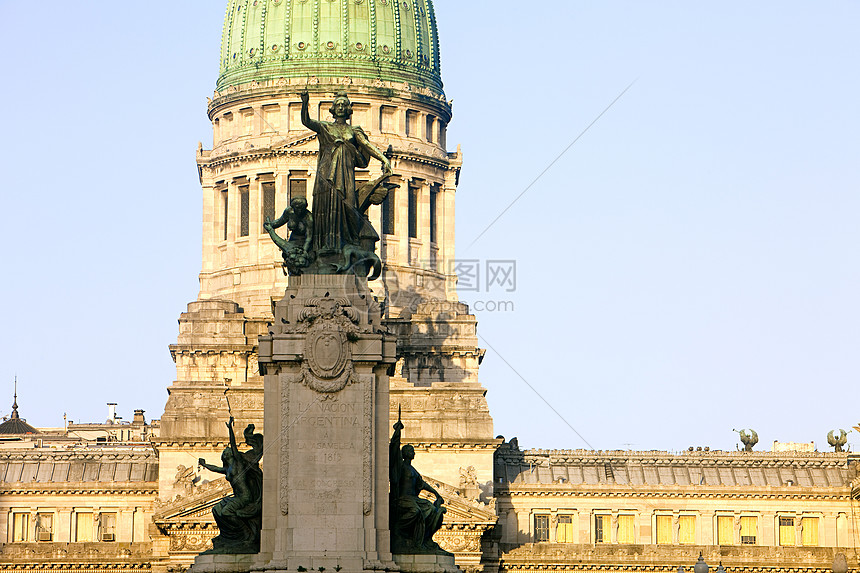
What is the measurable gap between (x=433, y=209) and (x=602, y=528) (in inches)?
1093

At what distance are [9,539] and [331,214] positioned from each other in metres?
82.8

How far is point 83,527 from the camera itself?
538 feet

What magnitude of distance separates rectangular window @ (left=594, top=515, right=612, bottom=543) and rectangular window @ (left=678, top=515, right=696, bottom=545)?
480cm

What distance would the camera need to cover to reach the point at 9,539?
163m

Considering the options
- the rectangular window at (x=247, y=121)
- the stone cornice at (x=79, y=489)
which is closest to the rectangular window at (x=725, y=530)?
the stone cornice at (x=79, y=489)

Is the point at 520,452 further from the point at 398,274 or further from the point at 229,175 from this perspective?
the point at 229,175

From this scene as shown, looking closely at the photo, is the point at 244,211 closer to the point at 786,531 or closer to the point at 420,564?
the point at 786,531

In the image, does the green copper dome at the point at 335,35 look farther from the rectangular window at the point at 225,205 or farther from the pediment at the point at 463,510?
the pediment at the point at 463,510

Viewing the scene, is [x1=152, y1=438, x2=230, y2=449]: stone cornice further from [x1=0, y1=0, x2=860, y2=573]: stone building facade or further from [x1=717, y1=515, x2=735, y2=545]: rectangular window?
[x1=717, y1=515, x2=735, y2=545]: rectangular window

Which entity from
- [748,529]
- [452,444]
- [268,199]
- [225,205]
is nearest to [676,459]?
[748,529]

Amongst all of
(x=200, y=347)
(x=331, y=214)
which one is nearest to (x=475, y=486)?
(x=200, y=347)

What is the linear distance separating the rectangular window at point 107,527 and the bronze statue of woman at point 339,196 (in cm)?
7989

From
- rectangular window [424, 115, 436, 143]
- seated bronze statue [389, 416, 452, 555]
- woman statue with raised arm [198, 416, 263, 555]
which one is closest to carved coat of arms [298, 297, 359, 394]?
seated bronze statue [389, 416, 452, 555]

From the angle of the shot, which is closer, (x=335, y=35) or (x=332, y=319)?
(x=332, y=319)
